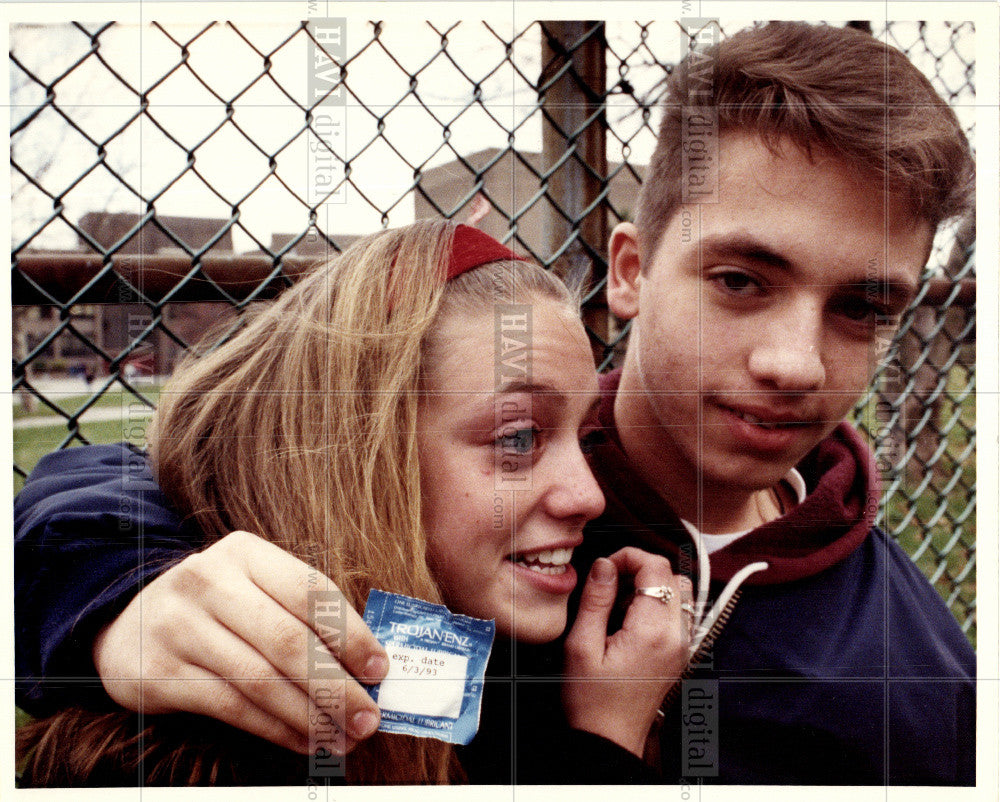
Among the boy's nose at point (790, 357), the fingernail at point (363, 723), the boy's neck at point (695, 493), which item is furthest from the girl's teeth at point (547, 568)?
the boy's nose at point (790, 357)

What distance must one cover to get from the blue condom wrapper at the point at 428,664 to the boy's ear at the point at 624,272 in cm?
60

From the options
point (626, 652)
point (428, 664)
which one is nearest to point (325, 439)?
point (428, 664)

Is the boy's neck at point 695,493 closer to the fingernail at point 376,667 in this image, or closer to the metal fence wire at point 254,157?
the metal fence wire at point 254,157

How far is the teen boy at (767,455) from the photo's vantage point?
1181mm

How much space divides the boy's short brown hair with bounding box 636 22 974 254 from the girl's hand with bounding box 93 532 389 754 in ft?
2.80

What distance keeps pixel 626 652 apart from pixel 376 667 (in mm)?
438

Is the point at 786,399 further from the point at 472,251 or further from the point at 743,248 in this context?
the point at 472,251

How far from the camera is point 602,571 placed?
1245 mm

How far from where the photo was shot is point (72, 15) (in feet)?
4.11

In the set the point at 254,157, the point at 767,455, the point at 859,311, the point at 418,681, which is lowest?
the point at 418,681

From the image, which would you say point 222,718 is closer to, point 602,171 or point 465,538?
point 465,538

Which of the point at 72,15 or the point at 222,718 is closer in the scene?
the point at 222,718

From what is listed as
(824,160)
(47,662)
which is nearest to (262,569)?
(47,662)

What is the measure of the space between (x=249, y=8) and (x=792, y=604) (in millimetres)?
1449
